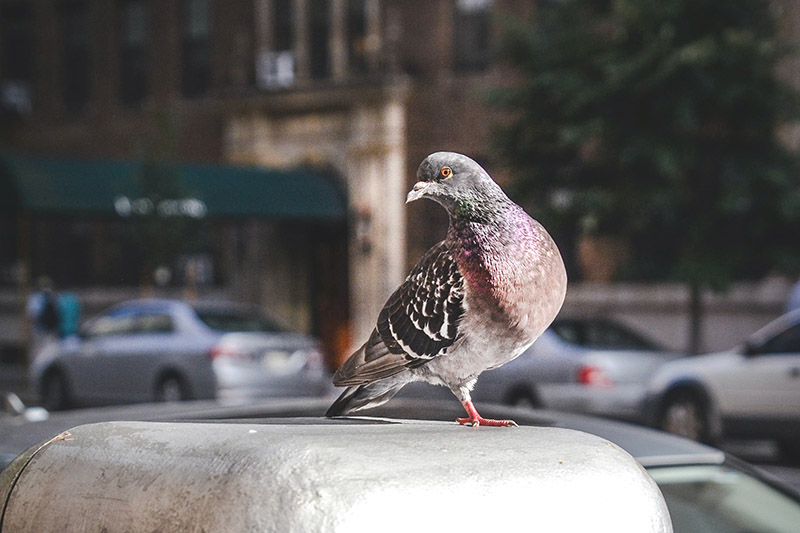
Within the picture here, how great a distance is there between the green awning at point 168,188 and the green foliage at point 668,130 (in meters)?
7.21

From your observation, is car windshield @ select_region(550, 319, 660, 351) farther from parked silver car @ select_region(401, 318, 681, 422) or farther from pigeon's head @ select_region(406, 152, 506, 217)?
pigeon's head @ select_region(406, 152, 506, 217)

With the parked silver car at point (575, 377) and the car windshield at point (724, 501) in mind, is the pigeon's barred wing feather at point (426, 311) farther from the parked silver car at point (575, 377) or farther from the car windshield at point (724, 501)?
the parked silver car at point (575, 377)

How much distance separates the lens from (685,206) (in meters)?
14.5

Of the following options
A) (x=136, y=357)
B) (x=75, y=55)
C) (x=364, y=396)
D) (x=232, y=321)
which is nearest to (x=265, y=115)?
(x=75, y=55)

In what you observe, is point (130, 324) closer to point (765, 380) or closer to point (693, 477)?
point (765, 380)

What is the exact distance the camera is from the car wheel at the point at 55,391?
652 inches

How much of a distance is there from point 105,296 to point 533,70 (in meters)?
14.0

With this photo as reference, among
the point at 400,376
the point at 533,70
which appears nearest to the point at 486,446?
the point at 400,376

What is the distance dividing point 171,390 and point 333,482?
13566mm

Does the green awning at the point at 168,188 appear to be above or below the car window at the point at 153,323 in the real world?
above

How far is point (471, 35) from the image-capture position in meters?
22.0

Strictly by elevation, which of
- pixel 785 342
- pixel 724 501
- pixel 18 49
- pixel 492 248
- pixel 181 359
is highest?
pixel 18 49

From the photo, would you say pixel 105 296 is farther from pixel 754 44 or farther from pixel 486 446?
pixel 486 446

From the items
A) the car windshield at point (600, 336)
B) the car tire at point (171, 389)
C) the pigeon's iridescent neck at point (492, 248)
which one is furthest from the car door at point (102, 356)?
the pigeon's iridescent neck at point (492, 248)
